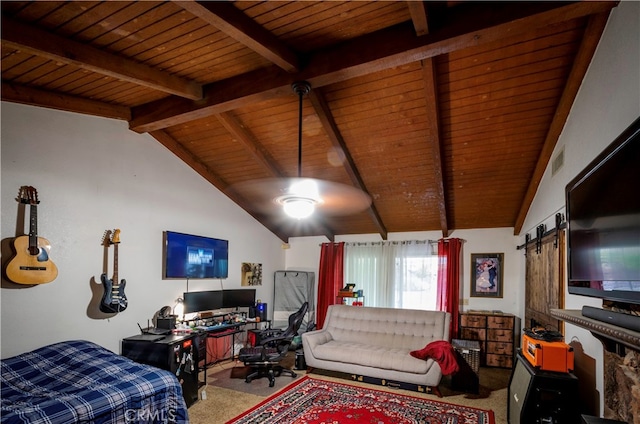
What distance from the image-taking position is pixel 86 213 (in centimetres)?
367

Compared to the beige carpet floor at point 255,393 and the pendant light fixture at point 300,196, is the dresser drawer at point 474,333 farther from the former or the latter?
the pendant light fixture at point 300,196

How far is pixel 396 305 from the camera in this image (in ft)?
21.2

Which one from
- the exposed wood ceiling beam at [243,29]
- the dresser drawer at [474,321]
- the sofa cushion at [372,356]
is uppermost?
the exposed wood ceiling beam at [243,29]

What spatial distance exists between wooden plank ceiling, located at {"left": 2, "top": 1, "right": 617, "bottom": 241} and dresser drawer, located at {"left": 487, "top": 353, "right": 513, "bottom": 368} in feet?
6.98

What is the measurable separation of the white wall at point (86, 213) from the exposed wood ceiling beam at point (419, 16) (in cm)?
342

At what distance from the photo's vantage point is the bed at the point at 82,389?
2219 mm

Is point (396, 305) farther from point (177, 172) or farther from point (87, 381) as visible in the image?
point (87, 381)

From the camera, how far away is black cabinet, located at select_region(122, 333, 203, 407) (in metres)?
3.54

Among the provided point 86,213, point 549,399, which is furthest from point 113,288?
point 549,399

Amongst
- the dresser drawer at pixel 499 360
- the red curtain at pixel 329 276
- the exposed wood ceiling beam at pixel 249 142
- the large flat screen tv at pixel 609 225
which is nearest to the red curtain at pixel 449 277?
the dresser drawer at pixel 499 360

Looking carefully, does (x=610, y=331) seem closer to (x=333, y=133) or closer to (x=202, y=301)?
(x=333, y=133)

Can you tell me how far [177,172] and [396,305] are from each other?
4.36 meters

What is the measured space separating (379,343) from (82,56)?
4570mm

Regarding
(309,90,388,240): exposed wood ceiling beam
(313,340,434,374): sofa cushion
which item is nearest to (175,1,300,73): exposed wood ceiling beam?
(309,90,388,240): exposed wood ceiling beam
